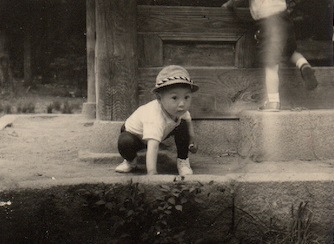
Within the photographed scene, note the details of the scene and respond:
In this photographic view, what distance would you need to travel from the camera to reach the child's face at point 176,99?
11.0 feet

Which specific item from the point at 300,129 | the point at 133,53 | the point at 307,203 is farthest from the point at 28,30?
the point at 307,203

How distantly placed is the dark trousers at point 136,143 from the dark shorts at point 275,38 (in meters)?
1.03

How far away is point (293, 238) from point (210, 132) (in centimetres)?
163

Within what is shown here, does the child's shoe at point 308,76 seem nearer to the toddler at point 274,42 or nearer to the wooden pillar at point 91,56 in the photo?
the toddler at point 274,42

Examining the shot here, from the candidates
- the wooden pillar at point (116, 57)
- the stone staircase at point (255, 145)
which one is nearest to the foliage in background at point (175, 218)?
the stone staircase at point (255, 145)

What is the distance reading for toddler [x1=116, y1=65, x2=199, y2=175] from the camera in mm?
3320

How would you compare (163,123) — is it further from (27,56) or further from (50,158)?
(27,56)

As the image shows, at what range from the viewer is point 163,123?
3.41 metres

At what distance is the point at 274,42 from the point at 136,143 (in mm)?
1468

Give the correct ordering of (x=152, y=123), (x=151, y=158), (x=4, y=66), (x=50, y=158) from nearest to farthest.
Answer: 1. (x=151, y=158)
2. (x=152, y=123)
3. (x=50, y=158)
4. (x=4, y=66)

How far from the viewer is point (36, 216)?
104 inches

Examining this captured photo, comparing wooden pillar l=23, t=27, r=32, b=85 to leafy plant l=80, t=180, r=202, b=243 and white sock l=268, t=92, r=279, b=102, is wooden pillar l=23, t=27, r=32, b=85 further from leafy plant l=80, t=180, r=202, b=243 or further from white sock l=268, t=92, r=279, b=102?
leafy plant l=80, t=180, r=202, b=243

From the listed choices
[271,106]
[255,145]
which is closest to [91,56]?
[271,106]

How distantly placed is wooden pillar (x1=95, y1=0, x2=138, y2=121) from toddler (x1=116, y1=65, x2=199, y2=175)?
1.54ft
